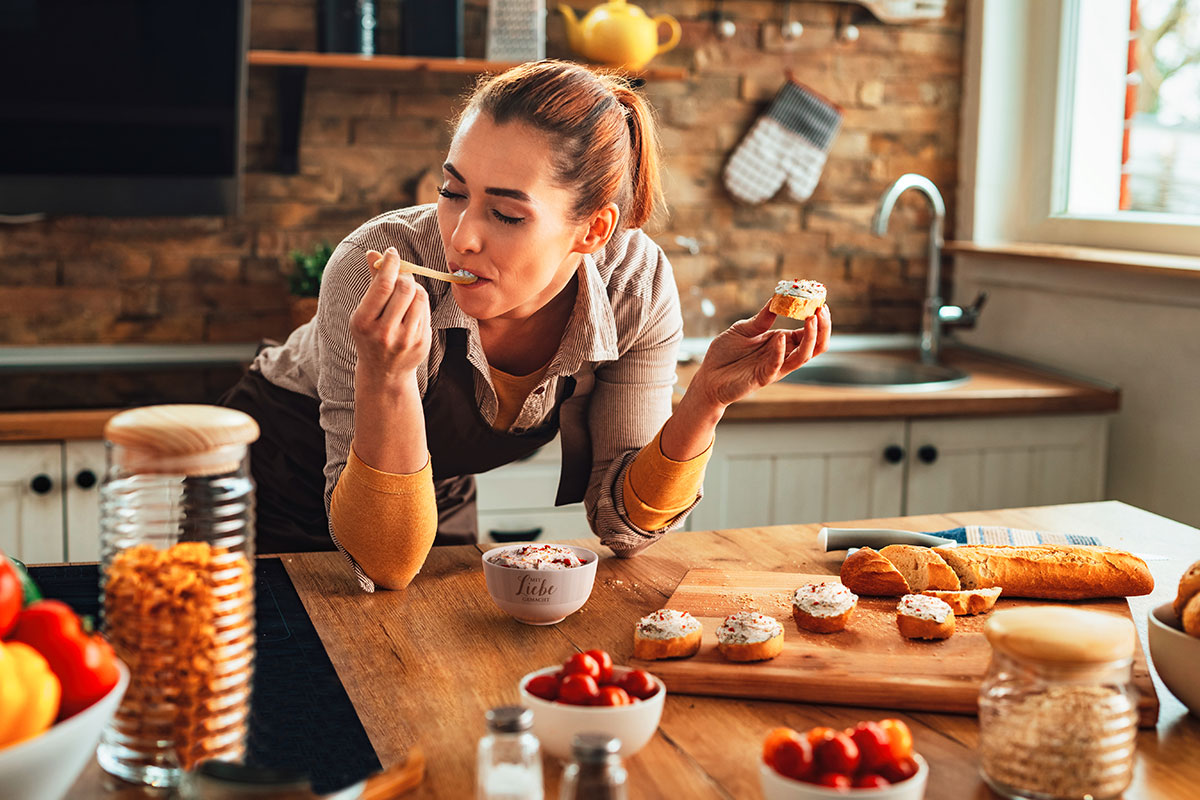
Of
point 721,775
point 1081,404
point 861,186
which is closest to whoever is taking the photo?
point 721,775

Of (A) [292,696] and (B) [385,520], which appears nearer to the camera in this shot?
(A) [292,696]

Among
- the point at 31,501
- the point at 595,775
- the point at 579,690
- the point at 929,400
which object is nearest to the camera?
the point at 595,775

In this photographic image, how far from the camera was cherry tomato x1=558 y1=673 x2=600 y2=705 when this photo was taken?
3.09 ft

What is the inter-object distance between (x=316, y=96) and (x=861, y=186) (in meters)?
1.47

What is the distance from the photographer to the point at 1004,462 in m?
2.81

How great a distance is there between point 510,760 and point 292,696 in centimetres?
35

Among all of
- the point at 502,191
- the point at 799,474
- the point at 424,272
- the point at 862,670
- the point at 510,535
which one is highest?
the point at 502,191

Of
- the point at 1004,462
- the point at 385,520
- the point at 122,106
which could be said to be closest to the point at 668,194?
the point at 1004,462

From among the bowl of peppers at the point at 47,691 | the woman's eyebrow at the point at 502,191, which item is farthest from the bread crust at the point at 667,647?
the woman's eyebrow at the point at 502,191

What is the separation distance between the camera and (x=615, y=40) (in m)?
2.78

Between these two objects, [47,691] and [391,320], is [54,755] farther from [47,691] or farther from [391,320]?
[391,320]

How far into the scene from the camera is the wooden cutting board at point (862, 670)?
1.08 m

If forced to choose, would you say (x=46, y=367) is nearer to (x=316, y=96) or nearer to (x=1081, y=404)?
(x=316, y=96)

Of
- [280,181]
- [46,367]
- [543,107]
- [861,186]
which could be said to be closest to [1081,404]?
[861,186]
